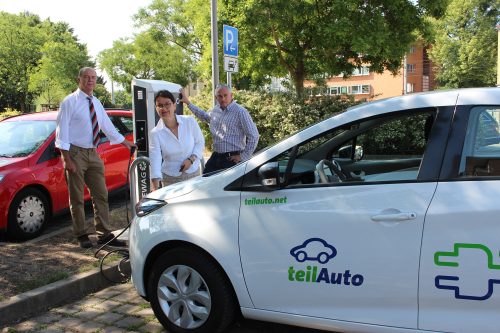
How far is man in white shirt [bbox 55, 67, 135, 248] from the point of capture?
16.7ft

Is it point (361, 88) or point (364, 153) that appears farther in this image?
point (361, 88)

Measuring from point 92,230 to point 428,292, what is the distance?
466 cm

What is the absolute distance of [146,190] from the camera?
5.66m

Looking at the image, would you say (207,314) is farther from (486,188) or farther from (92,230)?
(92,230)

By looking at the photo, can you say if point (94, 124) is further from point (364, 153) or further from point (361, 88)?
point (361, 88)

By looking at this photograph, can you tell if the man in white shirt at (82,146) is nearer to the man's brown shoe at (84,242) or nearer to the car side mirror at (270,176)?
the man's brown shoe at (84,242)

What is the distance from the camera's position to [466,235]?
2.47m

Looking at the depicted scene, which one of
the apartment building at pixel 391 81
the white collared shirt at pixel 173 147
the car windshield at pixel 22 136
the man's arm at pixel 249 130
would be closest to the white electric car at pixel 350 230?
the white collared shirt at pixel 173 147

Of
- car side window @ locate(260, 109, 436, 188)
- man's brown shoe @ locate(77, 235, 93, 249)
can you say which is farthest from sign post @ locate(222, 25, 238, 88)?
car side window @ locate(260, 109, 436, 188)

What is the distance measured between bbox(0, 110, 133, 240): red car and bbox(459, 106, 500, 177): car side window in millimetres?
4931

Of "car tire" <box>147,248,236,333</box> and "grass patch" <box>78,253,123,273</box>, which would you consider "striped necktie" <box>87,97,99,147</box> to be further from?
"car tire" <box>147,248,236,333</box>

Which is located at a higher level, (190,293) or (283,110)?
(283,110)

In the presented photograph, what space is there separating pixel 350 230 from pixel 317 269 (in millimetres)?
318

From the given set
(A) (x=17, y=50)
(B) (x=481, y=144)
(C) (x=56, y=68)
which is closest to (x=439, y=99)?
(B) (x=481, y=144)
